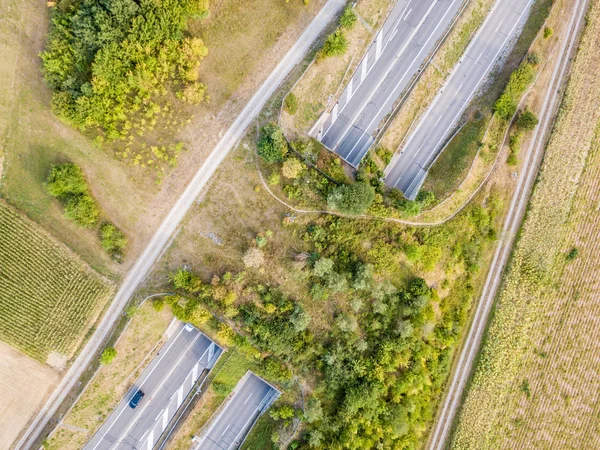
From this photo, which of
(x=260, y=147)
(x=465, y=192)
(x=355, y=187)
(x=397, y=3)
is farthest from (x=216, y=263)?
(x=397, y=3)

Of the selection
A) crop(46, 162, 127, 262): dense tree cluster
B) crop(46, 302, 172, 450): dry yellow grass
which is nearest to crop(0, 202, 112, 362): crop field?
crop(46, 162, 127, 262): dense tree cluster

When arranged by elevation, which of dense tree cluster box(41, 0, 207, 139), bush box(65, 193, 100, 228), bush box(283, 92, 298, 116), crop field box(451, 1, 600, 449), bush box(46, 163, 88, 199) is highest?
dense tree cluster box(41, 0, 207, 139)

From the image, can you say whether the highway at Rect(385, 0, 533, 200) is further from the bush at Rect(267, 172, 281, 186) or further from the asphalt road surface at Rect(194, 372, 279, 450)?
the asphalt road surface at Rect(194, 372, 279, 450)

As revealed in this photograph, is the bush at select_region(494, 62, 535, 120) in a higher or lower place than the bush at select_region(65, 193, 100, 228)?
lower

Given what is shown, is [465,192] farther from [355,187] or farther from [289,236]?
[289,236]

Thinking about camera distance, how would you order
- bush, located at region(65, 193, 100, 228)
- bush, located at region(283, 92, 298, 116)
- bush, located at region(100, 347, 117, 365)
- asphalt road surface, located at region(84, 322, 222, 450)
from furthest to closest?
asphalt road surface, located at region(84, 322, 222, 450) → bush, located at region(283, 92, 298, 116) → bush, located at region(100, 347, 117, 365) → bush, located at region(65, 193, 100, 228)

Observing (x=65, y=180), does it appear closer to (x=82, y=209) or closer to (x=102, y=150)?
(x=82, y=209)

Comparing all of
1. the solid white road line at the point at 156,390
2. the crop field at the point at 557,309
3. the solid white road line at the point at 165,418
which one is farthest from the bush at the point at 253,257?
the crop field at the point at 557,309

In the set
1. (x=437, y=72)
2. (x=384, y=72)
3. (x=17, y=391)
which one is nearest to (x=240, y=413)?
(x=17, y=391)
